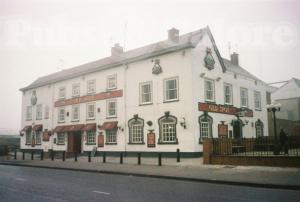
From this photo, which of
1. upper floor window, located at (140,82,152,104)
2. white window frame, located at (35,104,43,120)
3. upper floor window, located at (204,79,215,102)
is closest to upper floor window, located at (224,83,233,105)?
upper floor window, located at (204,79,215,102)

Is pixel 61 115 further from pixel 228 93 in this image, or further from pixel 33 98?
pixel 228 93

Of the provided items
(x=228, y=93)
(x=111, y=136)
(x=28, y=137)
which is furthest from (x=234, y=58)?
(x=28, y=137)

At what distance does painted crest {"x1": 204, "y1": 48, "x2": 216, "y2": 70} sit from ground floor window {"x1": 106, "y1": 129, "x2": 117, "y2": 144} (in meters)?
10.4

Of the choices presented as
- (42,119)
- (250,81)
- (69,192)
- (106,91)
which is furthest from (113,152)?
(69,192)

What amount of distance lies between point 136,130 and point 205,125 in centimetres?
615

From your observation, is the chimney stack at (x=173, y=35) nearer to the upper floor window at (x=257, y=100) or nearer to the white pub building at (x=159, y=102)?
the white pub building at (x=159, y=102)

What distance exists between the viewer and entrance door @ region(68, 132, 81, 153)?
32.7 meters

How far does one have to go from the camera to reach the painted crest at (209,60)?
2573cm

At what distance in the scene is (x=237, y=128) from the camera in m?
28.8

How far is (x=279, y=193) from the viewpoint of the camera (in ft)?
30.6

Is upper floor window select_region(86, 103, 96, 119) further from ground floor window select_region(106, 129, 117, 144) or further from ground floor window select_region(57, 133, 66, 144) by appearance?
ground floor window select_region(57, 133, 66, 144)

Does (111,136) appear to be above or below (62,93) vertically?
below

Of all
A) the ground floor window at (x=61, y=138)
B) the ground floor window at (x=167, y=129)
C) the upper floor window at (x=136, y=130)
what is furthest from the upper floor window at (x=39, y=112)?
the ground floor window at (x=167, y=129)

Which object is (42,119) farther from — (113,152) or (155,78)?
(155,78)
